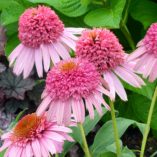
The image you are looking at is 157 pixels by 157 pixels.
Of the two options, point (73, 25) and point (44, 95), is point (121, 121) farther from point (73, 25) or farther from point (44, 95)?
point (73, 25)

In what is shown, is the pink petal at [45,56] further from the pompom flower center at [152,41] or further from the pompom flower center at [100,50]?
the pompom flower center at [152,41]

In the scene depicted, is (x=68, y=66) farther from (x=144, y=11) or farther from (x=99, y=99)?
(x=144, y=11)

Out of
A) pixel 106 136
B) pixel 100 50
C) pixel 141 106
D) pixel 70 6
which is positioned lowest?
pixel 141 106

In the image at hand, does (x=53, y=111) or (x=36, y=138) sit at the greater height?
(x=53, y=111)

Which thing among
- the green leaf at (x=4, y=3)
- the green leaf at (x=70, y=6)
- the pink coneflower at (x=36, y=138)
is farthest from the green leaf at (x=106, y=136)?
the green leaf at (x=4, y=3)

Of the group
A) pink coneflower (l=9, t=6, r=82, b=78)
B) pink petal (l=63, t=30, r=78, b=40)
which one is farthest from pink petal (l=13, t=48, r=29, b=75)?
pink petal (l=63, t=30, r=78, b=40)

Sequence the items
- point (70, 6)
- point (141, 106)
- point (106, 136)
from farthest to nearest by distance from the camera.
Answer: point (141, 106), point (70, 6), point (106, 136)

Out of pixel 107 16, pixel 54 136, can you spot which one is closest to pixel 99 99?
pixel 54 136

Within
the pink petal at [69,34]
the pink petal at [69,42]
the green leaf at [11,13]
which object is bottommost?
the green leaf at [11,13]
